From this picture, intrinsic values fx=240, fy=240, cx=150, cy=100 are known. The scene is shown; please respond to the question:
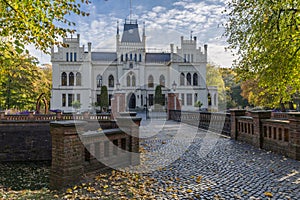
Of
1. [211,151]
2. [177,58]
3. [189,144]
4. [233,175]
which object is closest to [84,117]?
[189,144]

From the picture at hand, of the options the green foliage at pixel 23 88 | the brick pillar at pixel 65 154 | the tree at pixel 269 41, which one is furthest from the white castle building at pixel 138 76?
the brick pillar at pixel 65 154

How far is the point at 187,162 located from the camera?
6.40 m

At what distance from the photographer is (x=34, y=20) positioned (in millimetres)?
5566

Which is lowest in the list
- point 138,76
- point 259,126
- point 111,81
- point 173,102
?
point 259,126

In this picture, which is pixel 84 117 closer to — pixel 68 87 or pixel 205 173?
pixel 205 173

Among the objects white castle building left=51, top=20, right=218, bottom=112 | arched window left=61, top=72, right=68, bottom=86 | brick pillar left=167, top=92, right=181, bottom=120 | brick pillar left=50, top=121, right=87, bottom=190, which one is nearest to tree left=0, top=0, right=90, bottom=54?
brick pillar left=50, top=121, right=87, bottom=190

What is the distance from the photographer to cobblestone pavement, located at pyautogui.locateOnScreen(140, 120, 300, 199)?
422 centimetres

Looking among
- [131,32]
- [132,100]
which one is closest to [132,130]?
[132,100]

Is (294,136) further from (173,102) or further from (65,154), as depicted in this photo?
(173,102)

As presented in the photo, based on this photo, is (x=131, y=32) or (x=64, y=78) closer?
(x=64, y=78)

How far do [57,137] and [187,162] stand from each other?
3.42 m

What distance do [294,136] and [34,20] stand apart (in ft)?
23.4

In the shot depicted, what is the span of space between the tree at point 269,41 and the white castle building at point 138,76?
1068 inches

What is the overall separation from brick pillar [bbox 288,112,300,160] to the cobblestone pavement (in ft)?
0.71
